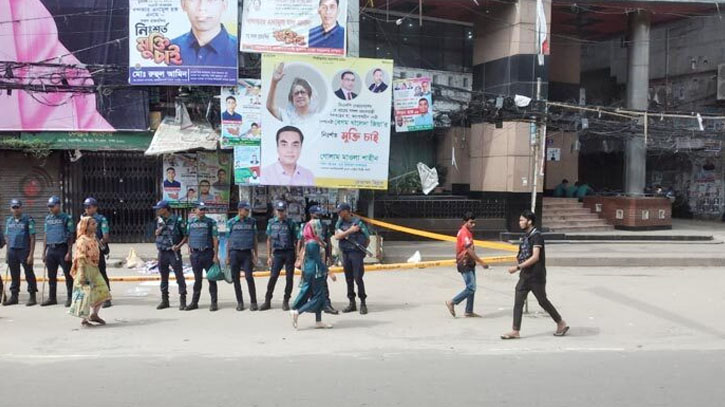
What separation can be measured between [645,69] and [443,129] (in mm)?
7038

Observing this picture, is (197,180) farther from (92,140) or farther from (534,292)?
(534,292)

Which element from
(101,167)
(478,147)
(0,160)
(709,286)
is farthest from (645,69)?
(0,160)

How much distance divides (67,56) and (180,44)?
3.44 m

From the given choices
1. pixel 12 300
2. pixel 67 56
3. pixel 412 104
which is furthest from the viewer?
pixel 67 56

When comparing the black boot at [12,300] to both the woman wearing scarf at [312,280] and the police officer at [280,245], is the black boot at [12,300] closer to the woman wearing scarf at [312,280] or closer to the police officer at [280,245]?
the police officer at [280,245]

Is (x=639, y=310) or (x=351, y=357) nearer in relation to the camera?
(x=351, y=357)

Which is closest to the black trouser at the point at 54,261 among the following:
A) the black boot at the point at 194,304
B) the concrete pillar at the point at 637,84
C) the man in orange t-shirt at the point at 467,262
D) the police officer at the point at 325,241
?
the black boot at the point at 194,304

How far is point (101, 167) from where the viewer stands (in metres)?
14.8

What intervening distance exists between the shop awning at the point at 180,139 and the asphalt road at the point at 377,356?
4.10 metres

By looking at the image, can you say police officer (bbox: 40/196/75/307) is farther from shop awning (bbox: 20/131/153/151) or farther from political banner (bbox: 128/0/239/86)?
shop awning (bbox: 20/131/153/151)

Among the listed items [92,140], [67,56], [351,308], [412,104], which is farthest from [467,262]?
[67,56]

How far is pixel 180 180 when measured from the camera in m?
14.4

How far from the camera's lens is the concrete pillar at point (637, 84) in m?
19.7

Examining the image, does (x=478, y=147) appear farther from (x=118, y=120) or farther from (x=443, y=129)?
(x=118, y=120)
